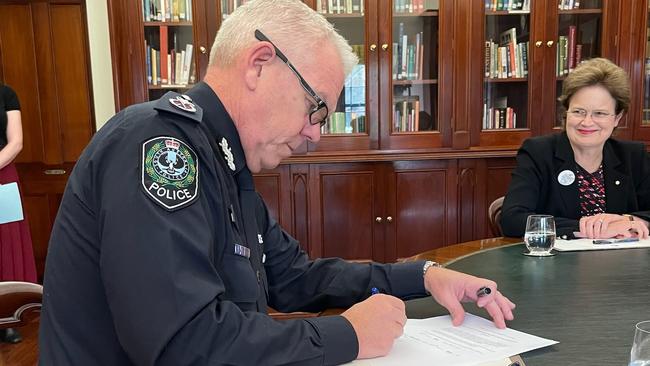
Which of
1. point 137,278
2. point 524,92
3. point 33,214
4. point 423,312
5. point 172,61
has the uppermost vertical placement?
point 172,61

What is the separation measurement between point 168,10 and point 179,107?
2.45m

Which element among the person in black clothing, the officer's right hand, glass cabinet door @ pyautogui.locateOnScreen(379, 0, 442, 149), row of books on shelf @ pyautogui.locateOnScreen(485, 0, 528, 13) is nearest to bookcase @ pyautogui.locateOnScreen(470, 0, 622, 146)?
row of books on shelf @ pyautogui.locateOnScreen(485, 0, 528, 13)

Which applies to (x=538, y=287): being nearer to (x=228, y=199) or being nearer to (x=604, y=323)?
(x=604, y=323)

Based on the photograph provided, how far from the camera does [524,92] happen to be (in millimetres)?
3221

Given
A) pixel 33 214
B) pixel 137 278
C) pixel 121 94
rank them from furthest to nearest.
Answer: pixel 33 214
pixel 121 94
pixel 137 278

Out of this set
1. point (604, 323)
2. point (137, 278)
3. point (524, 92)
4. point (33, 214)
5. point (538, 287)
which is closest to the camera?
point (137, 278)

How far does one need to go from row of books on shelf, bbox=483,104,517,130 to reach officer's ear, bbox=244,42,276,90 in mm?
2506

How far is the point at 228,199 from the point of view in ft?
2.89

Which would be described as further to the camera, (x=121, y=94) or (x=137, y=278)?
(x=121, y=94)

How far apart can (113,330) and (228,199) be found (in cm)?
25

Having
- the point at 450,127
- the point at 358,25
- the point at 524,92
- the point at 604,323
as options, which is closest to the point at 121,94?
the point at 358,25

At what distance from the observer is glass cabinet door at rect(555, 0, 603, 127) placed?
3176 mm

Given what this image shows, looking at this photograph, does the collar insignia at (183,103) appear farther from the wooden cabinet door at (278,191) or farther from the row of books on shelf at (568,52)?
the row of books on shelf at (568,52)

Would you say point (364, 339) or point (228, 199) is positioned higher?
point (228, 199)
